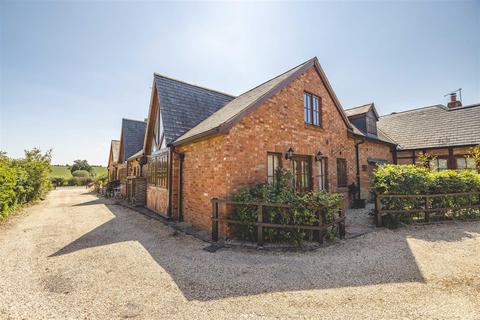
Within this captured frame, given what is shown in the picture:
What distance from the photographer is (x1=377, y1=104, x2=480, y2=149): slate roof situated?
14344 mm

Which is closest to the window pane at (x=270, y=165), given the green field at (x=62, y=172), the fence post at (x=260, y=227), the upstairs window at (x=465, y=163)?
the fence post at (x=260, y=227)

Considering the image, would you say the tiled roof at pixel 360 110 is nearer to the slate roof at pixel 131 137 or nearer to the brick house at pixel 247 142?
the brick house at pixel 247 142

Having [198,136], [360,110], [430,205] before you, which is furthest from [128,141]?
[430,205]

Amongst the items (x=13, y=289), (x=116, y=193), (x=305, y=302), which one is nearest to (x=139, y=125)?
(x=116, y=193)

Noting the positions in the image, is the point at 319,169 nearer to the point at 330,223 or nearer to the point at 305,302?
the point at 330,223

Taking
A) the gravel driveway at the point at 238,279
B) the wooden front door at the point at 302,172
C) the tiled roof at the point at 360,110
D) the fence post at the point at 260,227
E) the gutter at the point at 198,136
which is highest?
the tiled roof at the point at 360,110

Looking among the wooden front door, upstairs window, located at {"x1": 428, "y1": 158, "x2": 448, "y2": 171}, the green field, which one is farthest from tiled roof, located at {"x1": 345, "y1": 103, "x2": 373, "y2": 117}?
the green field

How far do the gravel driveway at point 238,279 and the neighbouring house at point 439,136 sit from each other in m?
10.2

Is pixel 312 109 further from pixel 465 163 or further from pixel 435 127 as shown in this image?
pixel 435 127

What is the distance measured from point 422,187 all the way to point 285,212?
617 centimetres

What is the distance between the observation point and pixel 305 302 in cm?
339

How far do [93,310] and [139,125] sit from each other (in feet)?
76.1

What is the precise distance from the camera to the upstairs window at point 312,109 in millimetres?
9987

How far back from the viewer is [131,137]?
72.1 ft
